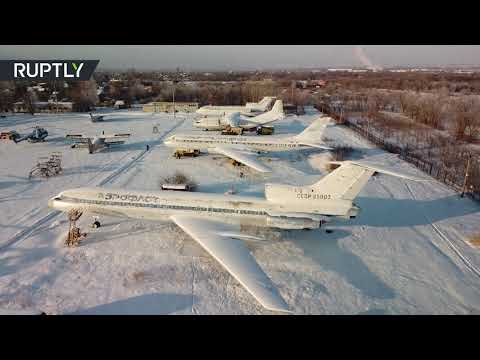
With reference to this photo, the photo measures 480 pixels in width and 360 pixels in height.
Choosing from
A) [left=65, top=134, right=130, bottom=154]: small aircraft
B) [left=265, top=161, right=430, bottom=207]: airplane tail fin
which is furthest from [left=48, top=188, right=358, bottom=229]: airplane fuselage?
[left=65, top=134, right=130, bottom=154]: small aircraft

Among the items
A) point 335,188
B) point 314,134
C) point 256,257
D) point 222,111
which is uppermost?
point 222,111

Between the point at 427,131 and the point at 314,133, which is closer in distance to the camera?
the point at 314,133

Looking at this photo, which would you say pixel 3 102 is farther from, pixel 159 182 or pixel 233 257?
pixel 233 257

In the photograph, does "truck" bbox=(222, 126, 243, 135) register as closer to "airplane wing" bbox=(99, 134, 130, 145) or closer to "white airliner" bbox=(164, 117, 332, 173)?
"white airliner" bbox=(164, 117, 332, 173)

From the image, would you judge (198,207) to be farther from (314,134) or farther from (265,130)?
(265,130)

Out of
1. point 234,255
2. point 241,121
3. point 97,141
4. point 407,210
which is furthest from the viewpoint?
point 241,121

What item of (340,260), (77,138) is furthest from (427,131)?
(77,138)
